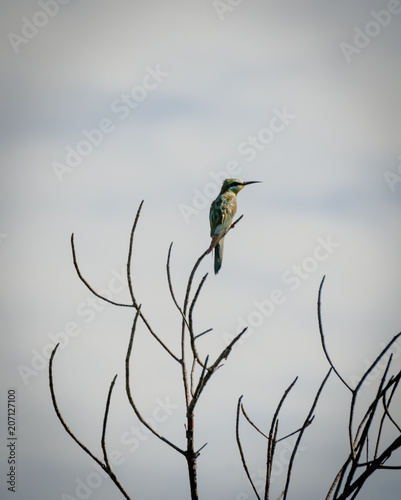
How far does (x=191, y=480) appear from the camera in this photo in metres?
2.33

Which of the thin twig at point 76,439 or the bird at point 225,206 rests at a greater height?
the bird at point 225,206

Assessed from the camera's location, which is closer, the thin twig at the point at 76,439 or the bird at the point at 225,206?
the thin twig at the point at 76,439

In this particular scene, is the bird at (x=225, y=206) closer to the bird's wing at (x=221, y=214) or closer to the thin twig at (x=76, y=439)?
the bird's wing at (x=221, y=214)

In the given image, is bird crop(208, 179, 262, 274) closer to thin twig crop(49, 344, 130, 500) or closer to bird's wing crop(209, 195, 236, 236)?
bird's wing crop(209, 195, 236, 236)

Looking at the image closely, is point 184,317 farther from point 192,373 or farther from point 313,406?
point 313,406

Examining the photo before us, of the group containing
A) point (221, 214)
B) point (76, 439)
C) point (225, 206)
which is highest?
point (225, 206)

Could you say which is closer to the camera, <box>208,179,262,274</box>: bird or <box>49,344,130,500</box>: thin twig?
<box>49,344,130,500</box>: thin twig

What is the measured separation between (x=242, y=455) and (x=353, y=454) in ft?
1.88

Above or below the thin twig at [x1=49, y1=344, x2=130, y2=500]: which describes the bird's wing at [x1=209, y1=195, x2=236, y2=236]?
above

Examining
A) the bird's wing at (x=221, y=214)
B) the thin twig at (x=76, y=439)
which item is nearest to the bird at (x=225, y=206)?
the bird's wing at (x=221, y=214)

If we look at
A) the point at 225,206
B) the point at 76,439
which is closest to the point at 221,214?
the point at 225,206

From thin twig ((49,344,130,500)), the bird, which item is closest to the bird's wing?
the bird

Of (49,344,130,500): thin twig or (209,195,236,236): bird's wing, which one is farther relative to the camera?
(209,195,236,236): bird's wing

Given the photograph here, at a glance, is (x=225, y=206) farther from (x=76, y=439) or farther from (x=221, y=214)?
(x=76, y=439)
